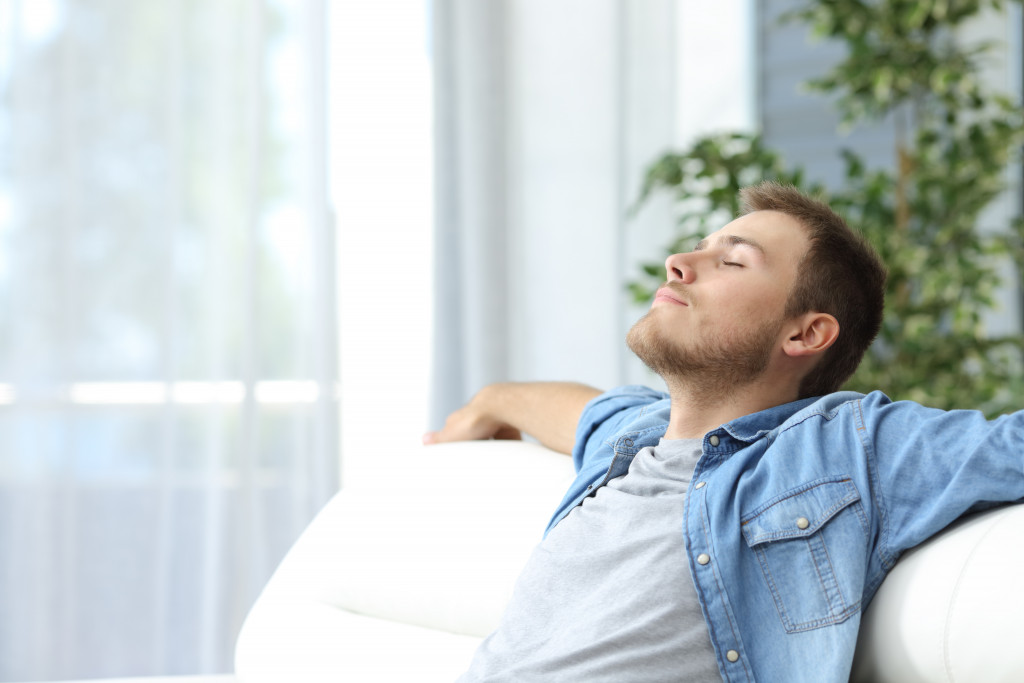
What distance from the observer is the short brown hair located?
1124mm

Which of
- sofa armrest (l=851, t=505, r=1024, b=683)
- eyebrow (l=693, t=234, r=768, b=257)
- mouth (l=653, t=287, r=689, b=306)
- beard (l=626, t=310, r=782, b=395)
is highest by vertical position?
eyebrow (l=693, t=234, r=768, b=257)

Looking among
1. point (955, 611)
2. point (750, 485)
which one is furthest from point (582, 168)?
point (955, 611)

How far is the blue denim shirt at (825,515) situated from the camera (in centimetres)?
87

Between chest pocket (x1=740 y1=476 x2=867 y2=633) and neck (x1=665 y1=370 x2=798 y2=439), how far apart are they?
201 millimetres

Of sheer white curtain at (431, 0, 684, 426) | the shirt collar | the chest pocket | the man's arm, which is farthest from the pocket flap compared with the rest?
sheer white curtain at (431, 0, 684, 426)

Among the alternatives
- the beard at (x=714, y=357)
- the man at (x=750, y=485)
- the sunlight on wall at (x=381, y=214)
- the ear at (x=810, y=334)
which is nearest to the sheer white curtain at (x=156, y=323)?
the sunlight on wall at (x=381, y=214)

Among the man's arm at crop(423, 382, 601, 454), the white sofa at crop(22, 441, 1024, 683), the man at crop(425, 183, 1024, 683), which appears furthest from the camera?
the man's arm at crop(423, 382, 601, 454)

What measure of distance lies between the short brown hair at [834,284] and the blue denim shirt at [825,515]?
146mm

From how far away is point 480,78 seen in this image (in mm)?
2502

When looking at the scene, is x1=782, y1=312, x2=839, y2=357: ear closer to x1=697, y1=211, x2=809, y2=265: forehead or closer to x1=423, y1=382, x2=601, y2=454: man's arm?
x1=697, y1=211, x2=809, y2=265: forehead

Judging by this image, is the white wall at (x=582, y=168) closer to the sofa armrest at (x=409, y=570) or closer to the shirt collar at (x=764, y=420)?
the sofa armrest at (x=409, y=570)

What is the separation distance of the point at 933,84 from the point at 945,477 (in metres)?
1.67

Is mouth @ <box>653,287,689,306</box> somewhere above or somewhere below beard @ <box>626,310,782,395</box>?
above

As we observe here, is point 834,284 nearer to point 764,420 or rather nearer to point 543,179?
point 764,420
